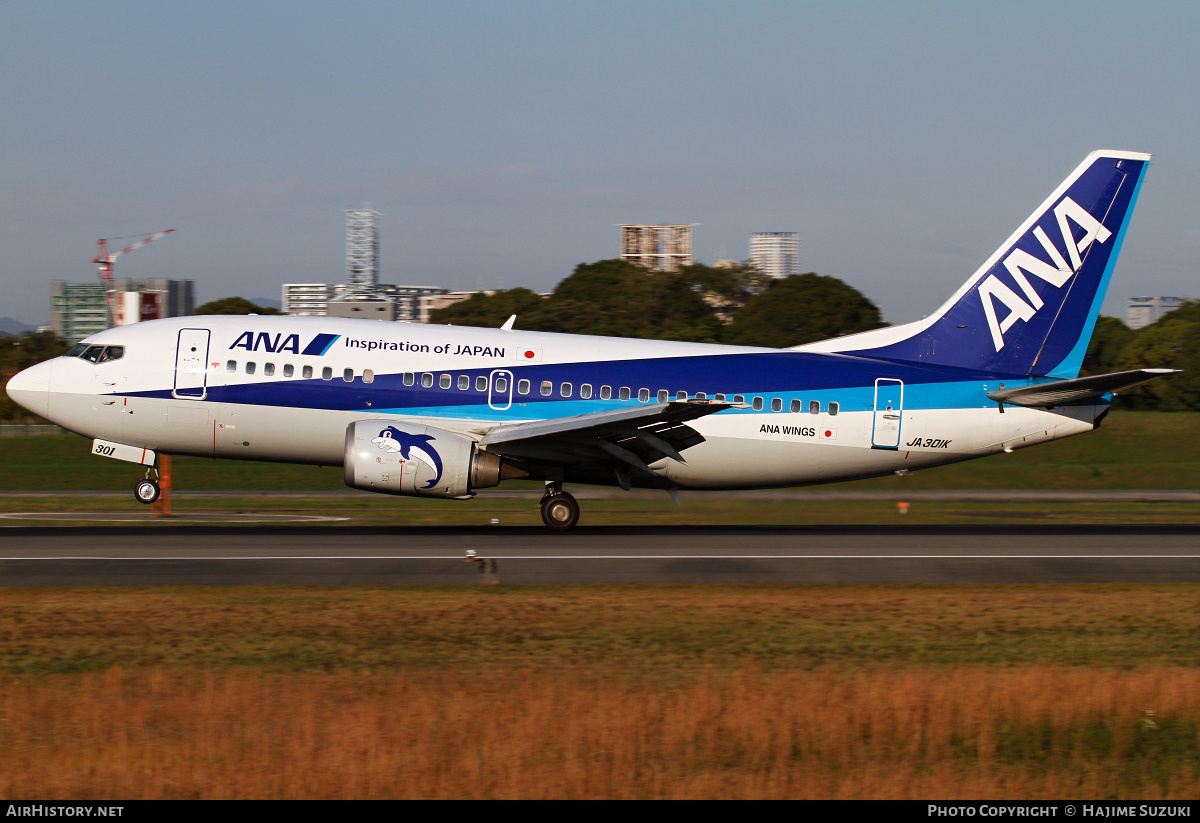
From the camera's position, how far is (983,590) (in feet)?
51.5

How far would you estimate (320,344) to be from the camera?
2238 centimetres

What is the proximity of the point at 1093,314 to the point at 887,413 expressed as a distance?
573 cm

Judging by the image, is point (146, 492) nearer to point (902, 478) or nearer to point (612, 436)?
point (612, 436)

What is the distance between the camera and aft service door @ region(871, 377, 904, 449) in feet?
77.5

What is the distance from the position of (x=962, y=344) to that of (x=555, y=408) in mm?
9634

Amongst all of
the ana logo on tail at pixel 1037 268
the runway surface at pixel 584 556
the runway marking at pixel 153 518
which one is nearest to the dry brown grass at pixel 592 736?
the runway surface at pixel 584 556

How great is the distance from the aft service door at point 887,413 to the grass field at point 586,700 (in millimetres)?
9649

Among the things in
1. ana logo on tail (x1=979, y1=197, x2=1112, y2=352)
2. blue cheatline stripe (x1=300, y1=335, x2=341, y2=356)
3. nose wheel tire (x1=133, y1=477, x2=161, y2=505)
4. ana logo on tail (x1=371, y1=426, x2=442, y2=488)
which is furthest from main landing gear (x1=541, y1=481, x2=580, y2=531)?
ana logo on tail (x1=979, y1=197, x2=1112, y2=352)

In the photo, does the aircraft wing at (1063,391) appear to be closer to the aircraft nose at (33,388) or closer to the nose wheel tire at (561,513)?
the nose wheel tire at (561,513)

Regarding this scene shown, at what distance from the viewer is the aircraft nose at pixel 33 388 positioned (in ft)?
74.2

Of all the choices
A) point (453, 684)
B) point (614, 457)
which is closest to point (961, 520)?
point (614, 457)

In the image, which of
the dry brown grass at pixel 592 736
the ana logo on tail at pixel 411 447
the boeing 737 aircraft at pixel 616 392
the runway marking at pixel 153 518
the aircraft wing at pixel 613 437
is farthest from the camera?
the runway marking at pixel 153 518

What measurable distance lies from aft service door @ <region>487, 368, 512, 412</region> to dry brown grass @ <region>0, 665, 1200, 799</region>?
12368 mm
